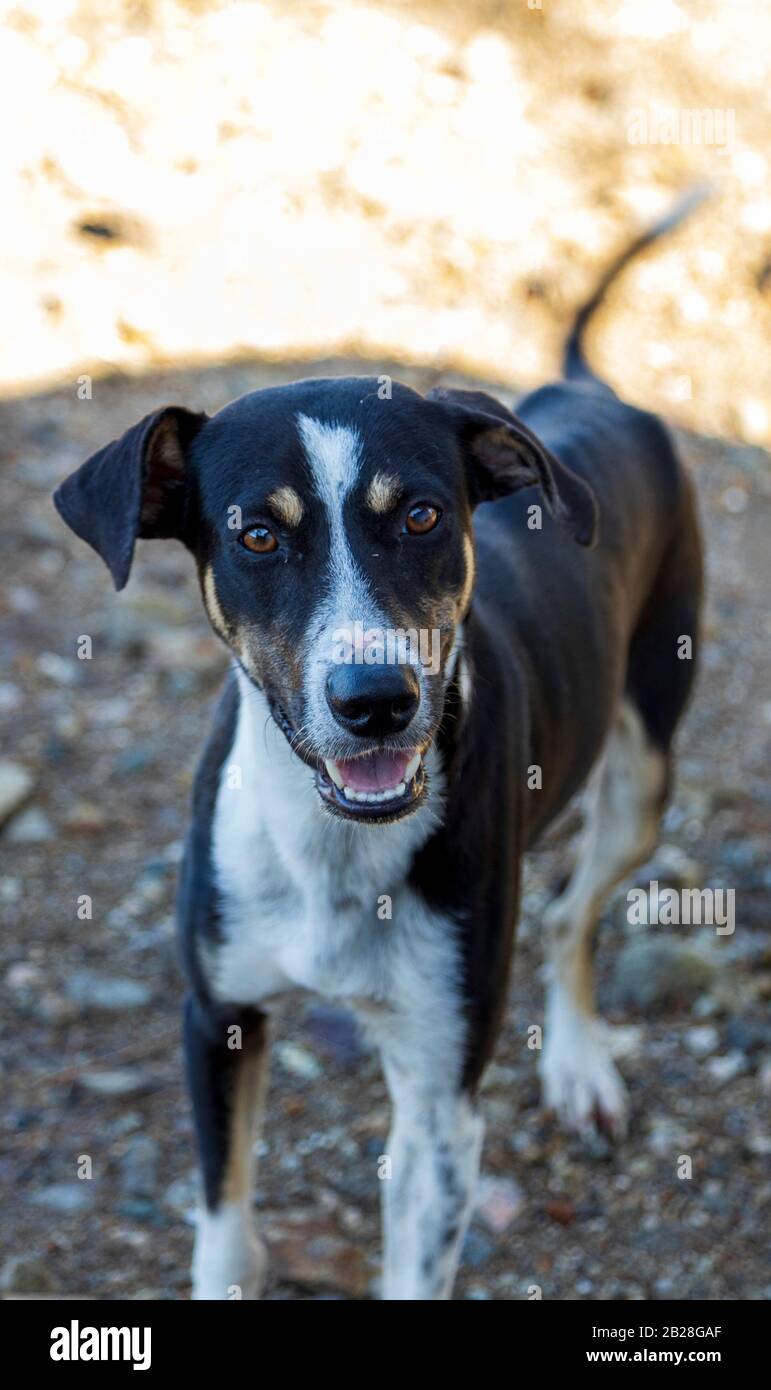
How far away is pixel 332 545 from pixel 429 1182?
4.42 ft

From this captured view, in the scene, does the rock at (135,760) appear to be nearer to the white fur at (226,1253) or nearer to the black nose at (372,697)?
the white fur at (226,1253)

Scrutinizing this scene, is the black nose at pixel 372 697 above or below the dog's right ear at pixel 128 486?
below

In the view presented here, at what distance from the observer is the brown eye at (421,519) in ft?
9.11

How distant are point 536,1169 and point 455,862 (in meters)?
1.45

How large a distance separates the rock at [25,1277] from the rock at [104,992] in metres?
0.90

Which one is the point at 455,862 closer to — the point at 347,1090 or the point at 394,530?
the point at 394,530

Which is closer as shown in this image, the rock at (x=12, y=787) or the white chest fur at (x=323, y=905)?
the white chest fur at (x=323, y=905)

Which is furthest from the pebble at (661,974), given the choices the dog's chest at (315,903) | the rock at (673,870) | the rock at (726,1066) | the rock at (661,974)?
the dog's chest at (315,903)

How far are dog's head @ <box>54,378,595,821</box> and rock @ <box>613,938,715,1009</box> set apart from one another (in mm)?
1955

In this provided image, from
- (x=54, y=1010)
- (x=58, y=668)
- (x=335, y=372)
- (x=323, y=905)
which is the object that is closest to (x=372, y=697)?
(x=323, y=905)

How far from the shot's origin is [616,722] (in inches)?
168

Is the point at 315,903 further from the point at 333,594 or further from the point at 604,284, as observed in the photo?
the point at 604,284

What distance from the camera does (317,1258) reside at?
11.9 feet

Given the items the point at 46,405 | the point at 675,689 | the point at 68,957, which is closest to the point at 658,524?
the point at 675,689
